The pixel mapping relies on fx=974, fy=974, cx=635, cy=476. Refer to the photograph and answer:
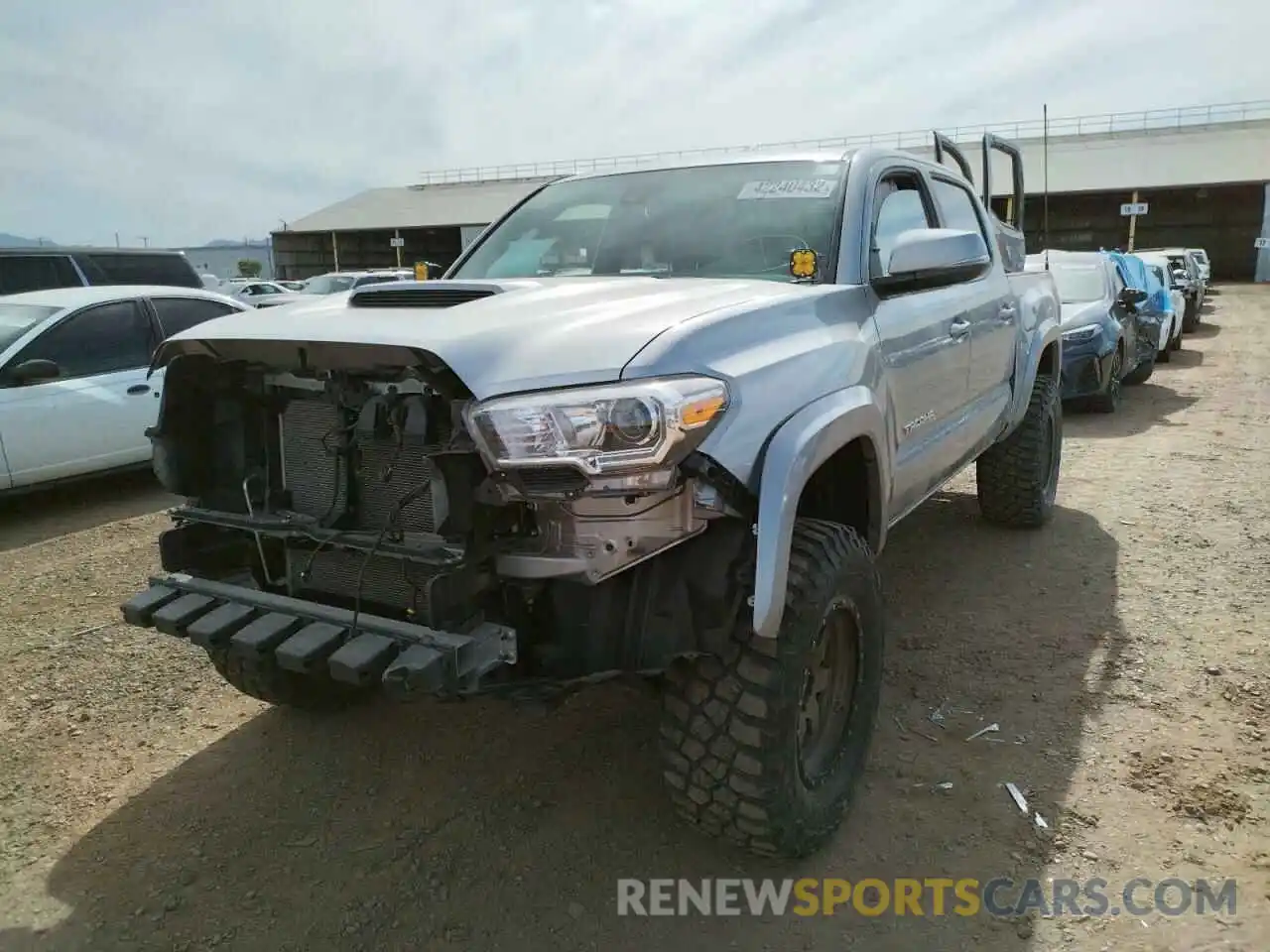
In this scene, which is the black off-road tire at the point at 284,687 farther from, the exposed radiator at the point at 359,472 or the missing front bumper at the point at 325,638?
the exposed radiator at the point at 359,472

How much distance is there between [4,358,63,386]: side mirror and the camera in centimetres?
615

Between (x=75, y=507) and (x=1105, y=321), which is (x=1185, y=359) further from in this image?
(x=75, y=507)

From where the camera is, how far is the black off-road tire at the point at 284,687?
322cm

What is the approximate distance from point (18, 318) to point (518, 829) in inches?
225

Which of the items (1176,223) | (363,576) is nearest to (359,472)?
(363,576)

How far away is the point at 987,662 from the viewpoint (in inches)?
155

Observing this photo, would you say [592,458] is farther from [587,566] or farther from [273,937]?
[273,937]

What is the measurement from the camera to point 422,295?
2.75m

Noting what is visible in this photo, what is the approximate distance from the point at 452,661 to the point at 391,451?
625 mm

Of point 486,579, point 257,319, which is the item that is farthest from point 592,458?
point 257,319

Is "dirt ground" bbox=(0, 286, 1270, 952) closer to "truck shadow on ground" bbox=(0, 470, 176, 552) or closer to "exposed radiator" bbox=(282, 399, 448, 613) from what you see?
"exposed radiator" bbox=(282, 399, 448, 613)

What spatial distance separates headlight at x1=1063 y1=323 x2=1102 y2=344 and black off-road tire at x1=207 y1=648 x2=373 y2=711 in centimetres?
812

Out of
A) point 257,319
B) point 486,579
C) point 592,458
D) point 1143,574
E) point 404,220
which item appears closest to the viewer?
point 592,458

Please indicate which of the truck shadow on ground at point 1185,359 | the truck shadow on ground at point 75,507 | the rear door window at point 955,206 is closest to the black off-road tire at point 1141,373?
the truck shadow on ground at point 1185,359
